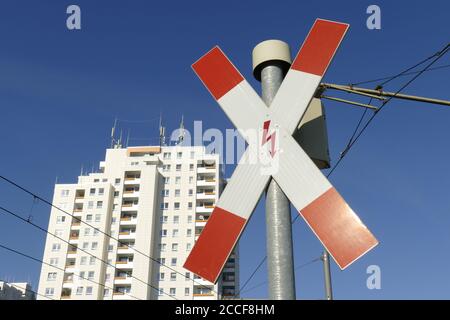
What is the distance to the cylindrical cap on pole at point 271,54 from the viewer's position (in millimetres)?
2521

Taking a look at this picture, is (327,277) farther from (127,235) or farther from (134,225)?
(134,225)

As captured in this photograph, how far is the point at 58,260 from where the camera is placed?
76.1m

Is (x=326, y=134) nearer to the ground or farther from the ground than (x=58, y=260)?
nearer to the ground

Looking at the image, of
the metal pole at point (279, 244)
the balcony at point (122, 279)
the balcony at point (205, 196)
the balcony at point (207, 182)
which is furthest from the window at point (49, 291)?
the metal pole at point (279, 244)

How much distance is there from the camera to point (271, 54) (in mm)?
2523

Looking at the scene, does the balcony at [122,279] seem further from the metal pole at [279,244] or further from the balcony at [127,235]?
the metal pole at [279,244]

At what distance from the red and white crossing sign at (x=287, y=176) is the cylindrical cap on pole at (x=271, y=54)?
20 centimetres

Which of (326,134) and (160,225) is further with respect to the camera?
(160,225)

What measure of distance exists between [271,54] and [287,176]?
833 mm

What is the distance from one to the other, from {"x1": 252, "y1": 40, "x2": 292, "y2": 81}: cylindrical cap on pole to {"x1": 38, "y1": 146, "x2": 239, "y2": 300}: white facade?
70.9 meters

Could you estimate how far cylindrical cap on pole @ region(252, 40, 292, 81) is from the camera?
8.27 ft
